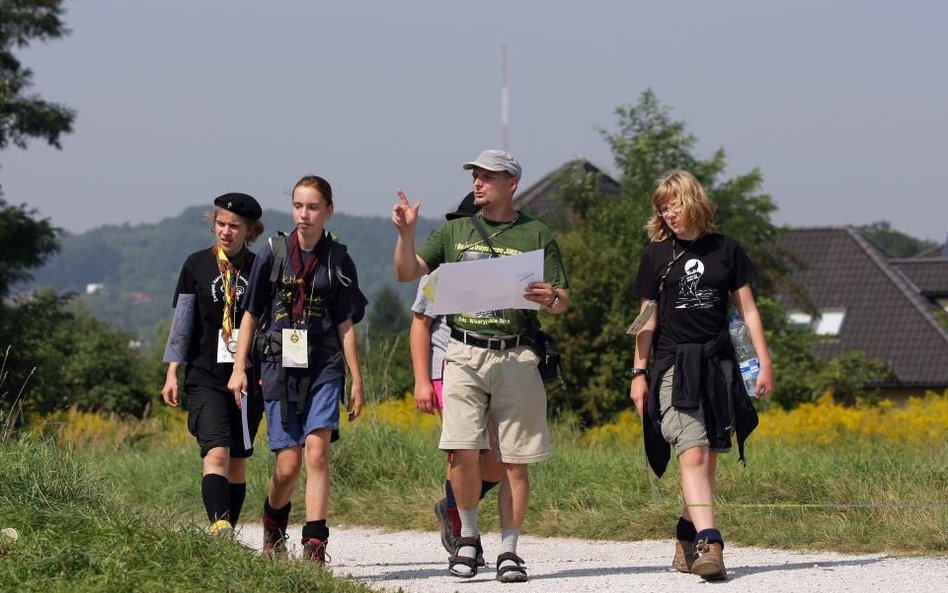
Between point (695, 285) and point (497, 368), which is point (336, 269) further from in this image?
point (695, 285)

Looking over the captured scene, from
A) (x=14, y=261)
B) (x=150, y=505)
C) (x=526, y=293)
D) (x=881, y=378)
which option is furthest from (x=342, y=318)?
(x=881, y=378)

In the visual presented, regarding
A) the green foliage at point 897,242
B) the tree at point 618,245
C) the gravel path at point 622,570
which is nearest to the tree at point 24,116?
the tree at point 618,245

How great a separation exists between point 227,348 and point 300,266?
0.57 metres

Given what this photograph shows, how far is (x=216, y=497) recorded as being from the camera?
7.27m

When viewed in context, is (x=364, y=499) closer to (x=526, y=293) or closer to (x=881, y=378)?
(x=526, y=293)

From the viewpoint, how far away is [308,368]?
276 inches

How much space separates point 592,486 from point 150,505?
3121 mm

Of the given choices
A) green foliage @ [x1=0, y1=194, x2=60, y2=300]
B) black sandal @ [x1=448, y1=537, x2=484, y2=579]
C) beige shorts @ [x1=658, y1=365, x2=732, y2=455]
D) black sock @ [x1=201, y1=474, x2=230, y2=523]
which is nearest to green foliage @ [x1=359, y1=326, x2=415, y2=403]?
black sock @ [x1=201, y1=474, x2=230, y2=523]

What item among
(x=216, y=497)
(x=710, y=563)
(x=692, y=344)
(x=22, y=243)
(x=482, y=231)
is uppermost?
(x=22, y=243)

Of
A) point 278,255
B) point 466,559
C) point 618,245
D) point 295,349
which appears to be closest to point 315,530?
point 466,559

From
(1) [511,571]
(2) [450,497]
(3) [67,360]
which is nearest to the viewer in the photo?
(1) [511,571]

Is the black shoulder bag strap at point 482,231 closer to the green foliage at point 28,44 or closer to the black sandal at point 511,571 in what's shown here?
the black sandal at point 511,571

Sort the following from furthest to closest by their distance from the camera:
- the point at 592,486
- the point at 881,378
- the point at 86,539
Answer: the point at 881,378
the point at 592,486
the point at 86,539

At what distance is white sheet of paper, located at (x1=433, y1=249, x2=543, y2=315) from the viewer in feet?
22.1
